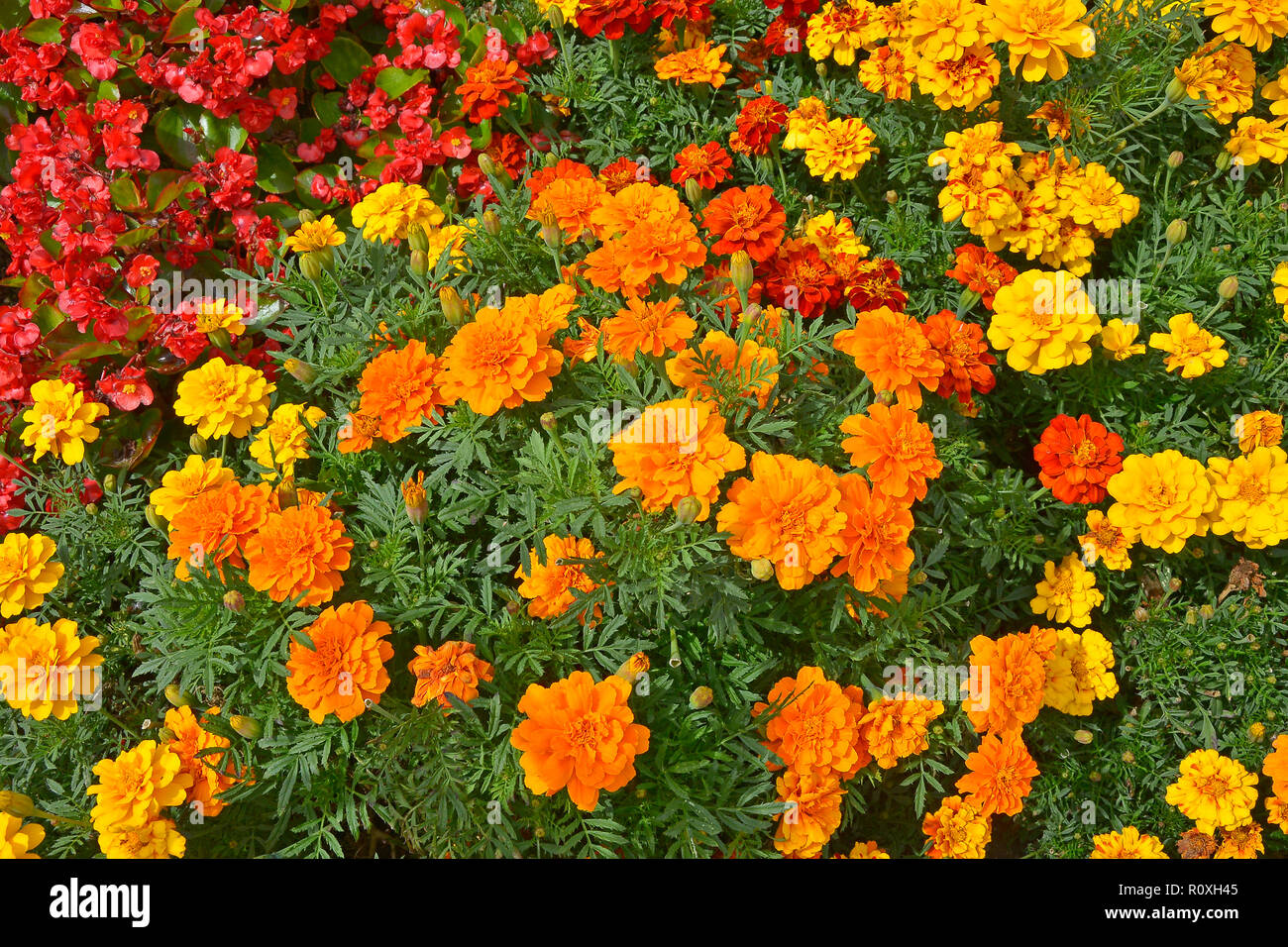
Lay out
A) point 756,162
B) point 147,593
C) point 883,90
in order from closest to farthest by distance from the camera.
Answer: point 147,593 < point 883,90 < point 756,162

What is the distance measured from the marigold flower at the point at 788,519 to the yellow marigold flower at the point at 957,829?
2.35 ft

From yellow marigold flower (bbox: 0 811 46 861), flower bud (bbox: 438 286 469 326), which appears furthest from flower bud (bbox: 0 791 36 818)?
flower bud (bbox: 438 286 469 326)

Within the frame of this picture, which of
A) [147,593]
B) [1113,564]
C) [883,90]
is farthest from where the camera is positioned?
[883,90]

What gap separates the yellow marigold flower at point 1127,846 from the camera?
201 cm

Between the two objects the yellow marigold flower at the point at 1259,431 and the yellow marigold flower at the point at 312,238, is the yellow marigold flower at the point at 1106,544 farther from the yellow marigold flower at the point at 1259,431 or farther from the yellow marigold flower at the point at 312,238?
the yellow marigold flower at the point at 312,238

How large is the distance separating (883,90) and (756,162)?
0.40 metres

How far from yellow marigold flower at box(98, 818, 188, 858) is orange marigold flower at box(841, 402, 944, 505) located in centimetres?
144

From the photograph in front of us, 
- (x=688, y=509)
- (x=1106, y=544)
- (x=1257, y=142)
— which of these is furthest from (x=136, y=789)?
(x=1257, y=142)

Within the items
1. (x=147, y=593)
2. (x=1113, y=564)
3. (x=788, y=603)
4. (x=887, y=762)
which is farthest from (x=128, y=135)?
(x=1113, y=564)

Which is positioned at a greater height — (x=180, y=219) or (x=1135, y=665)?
(x=180, y=219)

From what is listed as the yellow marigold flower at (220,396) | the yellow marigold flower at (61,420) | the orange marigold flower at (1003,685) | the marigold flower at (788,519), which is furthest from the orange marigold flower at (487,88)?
the orange marigold flower at (1003,685)
